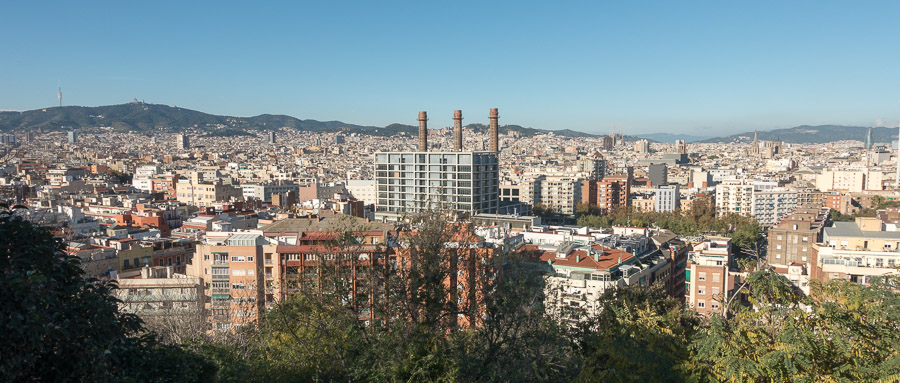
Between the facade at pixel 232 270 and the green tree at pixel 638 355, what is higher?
the green tree at pixel 638 355

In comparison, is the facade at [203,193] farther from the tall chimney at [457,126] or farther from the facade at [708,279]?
the facade at [708,279]

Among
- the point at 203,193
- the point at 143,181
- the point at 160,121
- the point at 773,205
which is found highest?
the point at 160,121

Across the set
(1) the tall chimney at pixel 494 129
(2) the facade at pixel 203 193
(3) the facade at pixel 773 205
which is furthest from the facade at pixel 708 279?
(2) the facade at pixel 203 193

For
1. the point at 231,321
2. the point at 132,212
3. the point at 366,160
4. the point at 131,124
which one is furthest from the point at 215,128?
the point at 231,321

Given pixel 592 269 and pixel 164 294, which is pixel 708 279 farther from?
pixel 164 294

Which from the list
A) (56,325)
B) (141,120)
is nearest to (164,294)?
(56,325)

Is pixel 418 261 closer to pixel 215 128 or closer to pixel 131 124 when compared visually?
pixel 131 124

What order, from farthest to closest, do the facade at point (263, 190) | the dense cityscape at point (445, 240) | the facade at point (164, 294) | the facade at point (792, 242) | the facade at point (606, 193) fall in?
1. the facade at point (263, 190)
2. the facade at point (606, 193)
3. the facade at point (792, 242)
4. the facade at point (164, 294)
5. the dense cityscape at point (445, 240)
